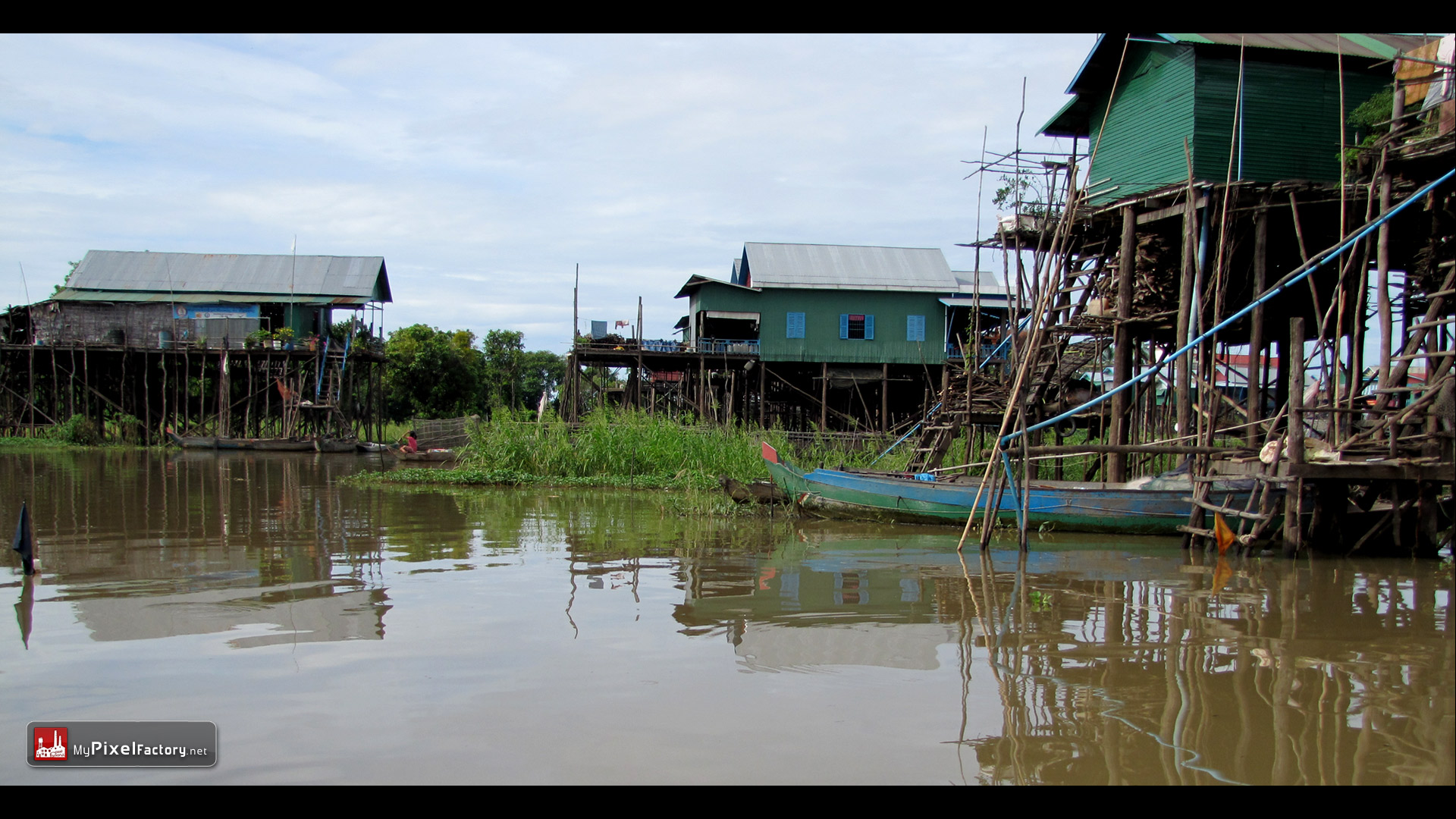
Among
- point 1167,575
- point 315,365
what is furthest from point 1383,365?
point 315,365

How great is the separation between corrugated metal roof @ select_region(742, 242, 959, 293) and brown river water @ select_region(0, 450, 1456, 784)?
748 inches

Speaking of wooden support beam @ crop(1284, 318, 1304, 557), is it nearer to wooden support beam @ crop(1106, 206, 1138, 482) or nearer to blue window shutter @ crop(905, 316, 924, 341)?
wooden support beam @ crop(1106, 206, 1138, 482)

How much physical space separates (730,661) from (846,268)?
2519 centimetres

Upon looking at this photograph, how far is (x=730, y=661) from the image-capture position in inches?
247

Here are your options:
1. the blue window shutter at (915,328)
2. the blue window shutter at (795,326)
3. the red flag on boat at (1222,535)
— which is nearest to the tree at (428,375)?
the blue window shutter at (795,326)

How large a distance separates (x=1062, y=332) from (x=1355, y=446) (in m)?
5.39

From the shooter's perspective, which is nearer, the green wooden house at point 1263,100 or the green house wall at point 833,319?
the green wooden house at point 1263,100

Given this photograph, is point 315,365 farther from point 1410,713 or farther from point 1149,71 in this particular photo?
point 1410,713

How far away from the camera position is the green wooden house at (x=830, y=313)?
29.2m

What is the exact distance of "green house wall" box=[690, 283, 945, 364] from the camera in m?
29.3

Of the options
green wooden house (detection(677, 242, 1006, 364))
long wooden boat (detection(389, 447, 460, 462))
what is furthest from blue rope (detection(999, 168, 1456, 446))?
green wooden house (detection(677, 242, 1006, 364))

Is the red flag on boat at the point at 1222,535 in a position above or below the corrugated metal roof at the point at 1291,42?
below

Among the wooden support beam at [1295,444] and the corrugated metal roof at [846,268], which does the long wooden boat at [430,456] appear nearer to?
the corrugated metal roof at [846,268]

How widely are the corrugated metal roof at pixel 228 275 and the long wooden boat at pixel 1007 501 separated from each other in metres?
25.4
